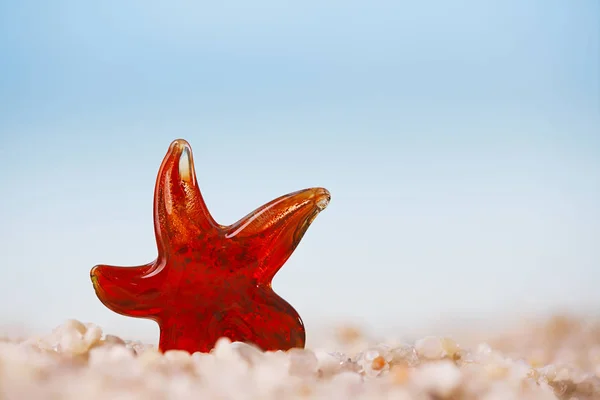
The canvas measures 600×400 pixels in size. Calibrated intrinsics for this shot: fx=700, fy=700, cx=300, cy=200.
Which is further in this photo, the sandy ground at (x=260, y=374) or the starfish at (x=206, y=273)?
the starfish at (x=206, y=273)

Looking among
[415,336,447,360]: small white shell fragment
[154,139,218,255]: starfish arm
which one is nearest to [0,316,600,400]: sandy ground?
[415,336,447,360]: small white shell fragment

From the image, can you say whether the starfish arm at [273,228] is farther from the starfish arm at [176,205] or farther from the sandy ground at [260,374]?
the sandy ground at [260,374]

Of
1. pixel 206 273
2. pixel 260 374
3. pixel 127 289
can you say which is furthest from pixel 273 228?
pixel 260 374

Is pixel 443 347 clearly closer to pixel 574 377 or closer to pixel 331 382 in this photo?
pixel 574 377

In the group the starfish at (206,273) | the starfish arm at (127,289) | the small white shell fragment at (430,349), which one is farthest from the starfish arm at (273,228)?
the small white shell fragment at (430,349)

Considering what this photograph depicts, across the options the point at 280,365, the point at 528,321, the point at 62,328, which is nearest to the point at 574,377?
the point at 280,365

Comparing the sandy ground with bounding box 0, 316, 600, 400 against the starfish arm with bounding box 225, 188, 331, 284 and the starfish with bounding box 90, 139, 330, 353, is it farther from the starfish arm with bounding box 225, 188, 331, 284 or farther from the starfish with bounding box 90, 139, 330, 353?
the starfish arm with bounding box 225, 188, 331, 284

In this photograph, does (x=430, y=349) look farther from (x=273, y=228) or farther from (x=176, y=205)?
(x=176, y=205)
